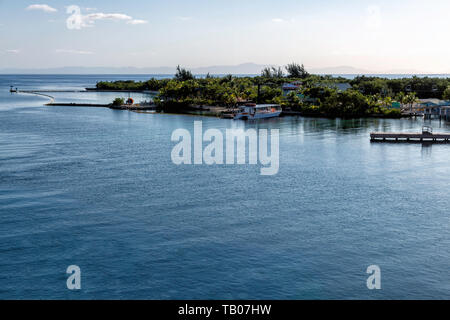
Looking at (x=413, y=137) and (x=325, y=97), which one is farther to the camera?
(x=325, y=97)

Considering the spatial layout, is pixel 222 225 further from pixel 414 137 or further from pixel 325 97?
pixel 325 97

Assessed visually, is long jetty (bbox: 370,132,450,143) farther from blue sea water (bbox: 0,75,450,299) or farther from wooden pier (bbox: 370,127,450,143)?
blue sea water (bbox: 0,75,450,299)

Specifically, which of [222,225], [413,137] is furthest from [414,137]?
[222,225]

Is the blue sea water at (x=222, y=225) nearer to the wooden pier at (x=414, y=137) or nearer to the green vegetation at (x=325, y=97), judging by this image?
the wooden pier at (x=414, y=137)

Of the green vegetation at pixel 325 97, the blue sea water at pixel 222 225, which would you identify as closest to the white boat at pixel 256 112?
the green vegetation at pixel 325 97

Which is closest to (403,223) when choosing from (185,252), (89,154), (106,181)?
(185,252)
